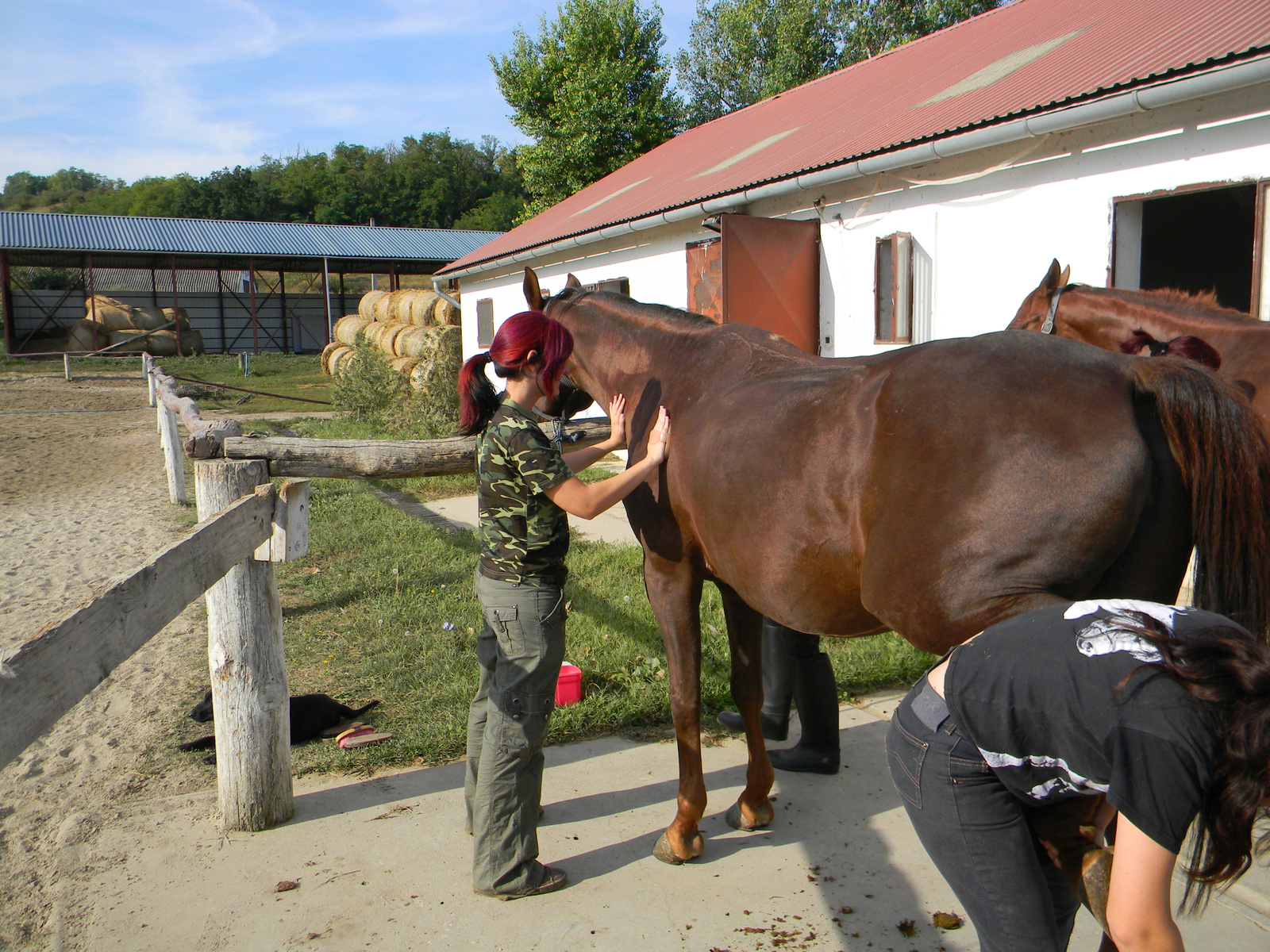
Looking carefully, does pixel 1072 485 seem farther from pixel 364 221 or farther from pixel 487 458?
pixel 364 221

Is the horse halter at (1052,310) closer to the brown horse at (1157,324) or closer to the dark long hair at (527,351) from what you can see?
the brown horse at (1157,324)

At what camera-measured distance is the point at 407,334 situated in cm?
2023

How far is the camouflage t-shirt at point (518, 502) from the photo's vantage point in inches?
102

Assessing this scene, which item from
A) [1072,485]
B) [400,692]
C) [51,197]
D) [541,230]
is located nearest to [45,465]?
[541,230]

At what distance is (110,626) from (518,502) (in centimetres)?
113

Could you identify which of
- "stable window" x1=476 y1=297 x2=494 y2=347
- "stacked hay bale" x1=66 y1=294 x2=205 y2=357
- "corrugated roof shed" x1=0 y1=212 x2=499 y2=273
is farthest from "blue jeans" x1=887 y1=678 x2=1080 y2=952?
"stacked hay bale" x1=66 y1=294 x2=205 y2=357

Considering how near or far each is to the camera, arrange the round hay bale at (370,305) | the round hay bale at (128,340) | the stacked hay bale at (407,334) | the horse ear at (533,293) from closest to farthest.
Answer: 1. the horse ear at (533,293)
2. the stacked hay bale at (407,334)
3. the round hay bale at (370,305)
4. the round hay bale at (128,340)

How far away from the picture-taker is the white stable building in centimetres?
502

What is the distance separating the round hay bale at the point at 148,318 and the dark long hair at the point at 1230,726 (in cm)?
3657

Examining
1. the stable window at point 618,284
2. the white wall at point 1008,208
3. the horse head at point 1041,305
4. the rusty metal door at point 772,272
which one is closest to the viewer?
the horse head at point 1041,305

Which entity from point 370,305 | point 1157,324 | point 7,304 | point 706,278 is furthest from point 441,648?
point 7,304

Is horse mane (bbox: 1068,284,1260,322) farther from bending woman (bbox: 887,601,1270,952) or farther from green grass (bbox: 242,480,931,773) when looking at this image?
bending woman (bbox: 887,601,1270,952)

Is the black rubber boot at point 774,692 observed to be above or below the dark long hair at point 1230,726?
below

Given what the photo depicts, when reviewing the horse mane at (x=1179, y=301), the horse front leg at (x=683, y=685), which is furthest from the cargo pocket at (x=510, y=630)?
the horse mane at (x=1179, y=301)
